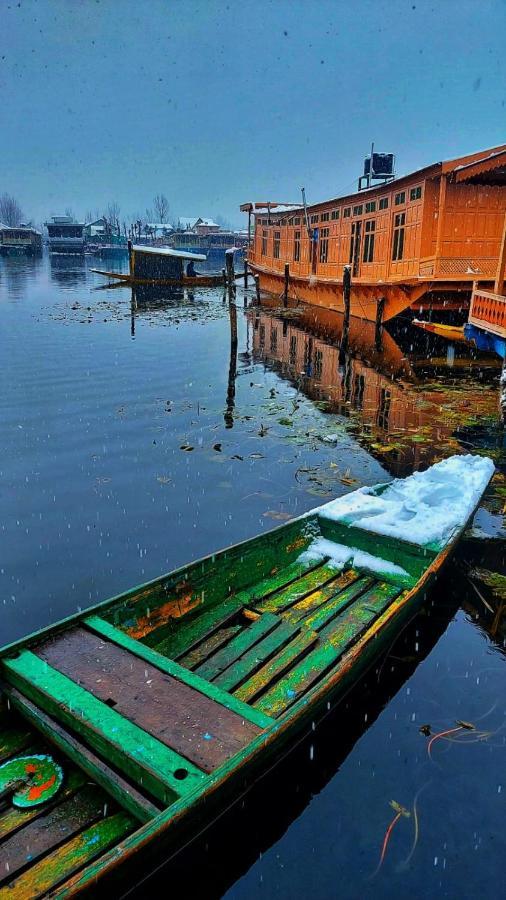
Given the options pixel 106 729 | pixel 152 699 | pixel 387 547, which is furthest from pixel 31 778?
pixel 387 547

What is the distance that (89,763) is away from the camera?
2879 millimetres

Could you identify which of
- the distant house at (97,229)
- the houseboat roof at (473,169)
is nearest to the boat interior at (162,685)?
the houseboat roof at (473,169)

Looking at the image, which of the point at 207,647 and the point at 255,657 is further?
the point at 207,647

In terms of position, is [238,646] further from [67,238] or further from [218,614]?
[67,238]

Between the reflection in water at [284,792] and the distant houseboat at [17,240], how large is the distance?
9249cm

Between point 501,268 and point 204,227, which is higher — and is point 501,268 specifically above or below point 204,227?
below

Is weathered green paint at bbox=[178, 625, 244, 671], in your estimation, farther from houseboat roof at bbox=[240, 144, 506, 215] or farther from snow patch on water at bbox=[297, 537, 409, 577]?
houseboat roof at bbox=[240, 144, 506, 215]

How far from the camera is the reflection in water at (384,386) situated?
10352mm

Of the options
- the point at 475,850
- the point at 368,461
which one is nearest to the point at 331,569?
the point at 475,850

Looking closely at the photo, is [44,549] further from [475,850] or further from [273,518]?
[475,850]

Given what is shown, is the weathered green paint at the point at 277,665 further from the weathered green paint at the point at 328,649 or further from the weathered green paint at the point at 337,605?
the weathered green paint at the point at 337,605

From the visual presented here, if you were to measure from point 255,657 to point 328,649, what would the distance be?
589 mm

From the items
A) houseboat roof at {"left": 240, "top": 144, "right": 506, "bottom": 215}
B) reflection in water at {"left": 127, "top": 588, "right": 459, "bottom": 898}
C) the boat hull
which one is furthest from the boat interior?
the boat hull

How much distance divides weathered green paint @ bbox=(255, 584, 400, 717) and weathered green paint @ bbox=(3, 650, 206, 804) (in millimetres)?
1048
